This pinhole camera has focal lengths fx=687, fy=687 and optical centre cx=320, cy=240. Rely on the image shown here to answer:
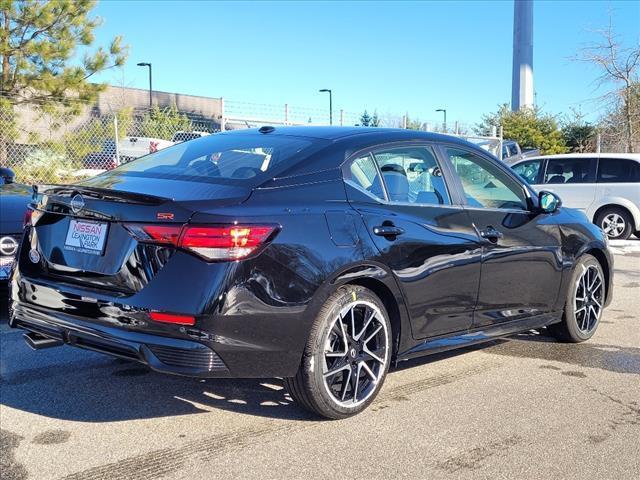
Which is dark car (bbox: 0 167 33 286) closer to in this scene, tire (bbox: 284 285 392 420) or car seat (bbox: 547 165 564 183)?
tire (bbox: 284 285 392 420)

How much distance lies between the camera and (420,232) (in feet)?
13.4

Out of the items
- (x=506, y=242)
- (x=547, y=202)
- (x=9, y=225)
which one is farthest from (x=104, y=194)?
(x=547, y=202)

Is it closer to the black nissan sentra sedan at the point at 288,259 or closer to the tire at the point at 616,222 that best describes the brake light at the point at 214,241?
the black nissan sentra sedan at the point at 288,259

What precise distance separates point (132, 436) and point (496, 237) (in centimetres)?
262

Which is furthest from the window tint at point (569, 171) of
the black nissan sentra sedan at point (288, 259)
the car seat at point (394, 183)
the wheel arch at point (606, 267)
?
the car seat at point (394, 183)

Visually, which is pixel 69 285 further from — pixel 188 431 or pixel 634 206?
pixel 634 206

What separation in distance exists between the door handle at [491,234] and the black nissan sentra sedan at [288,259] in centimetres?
2

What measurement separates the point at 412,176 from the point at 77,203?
2.02 metres

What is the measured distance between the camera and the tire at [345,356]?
11.8 feet

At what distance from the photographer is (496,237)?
4.62m

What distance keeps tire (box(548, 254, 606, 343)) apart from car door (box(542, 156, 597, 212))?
7.93 meters

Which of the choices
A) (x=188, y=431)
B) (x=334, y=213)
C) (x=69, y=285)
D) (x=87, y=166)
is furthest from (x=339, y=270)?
(x=87, y=166)

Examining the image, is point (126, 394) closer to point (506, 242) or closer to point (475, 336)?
point (475, 336)

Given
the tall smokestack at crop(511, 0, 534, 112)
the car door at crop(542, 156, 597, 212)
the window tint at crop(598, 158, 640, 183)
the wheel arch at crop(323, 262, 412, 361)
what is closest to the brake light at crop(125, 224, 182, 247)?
the wheel arch at crop(323, 262, 412, 361)
